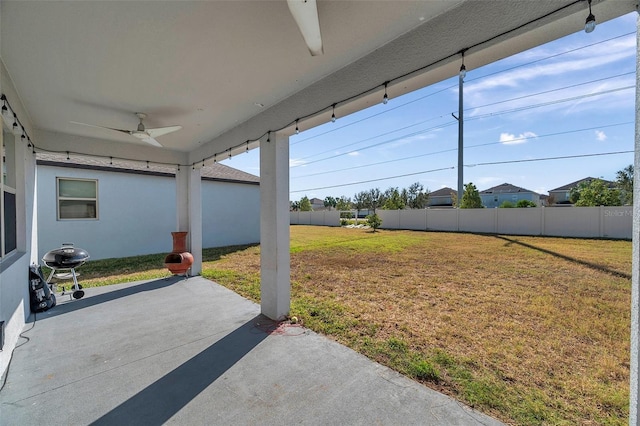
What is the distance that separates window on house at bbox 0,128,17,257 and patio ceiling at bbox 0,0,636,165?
0.60 meters

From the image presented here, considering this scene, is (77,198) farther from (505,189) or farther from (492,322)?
(505,189)

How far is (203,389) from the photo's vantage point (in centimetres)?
223

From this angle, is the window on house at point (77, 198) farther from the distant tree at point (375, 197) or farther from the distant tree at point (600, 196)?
the distant tree at point (375, 197)

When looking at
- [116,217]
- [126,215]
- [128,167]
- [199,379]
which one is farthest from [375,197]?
[199,379]

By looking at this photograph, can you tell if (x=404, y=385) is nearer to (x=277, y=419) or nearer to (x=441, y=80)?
(x=277, y=419)

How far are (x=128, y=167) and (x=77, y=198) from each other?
1622 millimetres

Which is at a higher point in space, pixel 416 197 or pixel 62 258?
pixel 416 197

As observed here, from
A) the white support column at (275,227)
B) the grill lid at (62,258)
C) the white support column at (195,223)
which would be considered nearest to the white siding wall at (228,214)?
the white support column at (195,223)

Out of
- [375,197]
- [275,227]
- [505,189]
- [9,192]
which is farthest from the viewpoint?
[375,197]

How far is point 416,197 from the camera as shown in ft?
126

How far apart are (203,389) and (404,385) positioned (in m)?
1.71

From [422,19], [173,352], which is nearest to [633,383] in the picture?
[422,19]

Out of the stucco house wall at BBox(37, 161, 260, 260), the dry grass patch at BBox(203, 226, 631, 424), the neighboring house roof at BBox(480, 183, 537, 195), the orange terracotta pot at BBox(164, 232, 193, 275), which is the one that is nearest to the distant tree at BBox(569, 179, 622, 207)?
the dry grass patch at BBox(203, 226, 631, 424)

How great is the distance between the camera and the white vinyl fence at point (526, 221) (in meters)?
11.9
